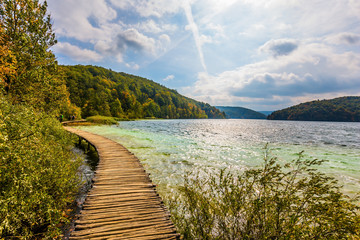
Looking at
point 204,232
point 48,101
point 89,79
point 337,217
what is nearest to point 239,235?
point 204,232

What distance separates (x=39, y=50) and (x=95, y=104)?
87.1m

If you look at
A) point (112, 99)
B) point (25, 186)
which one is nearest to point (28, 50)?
point (25, 186)

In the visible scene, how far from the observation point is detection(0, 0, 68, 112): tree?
11.2 metres

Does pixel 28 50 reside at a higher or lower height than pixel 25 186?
higher

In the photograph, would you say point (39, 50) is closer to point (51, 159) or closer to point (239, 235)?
point (51, 159)

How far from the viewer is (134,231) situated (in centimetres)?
418

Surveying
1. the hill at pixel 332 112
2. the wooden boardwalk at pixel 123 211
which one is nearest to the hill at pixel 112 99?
the wooden boardwalk at pixel 123 211

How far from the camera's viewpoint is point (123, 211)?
5.03 meters

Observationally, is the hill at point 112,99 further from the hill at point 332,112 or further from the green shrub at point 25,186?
the hill at point 332,112

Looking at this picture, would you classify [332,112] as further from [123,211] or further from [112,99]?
[123,211]

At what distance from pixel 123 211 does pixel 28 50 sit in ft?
51.5

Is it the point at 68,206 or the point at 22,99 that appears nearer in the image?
the point at 68,206

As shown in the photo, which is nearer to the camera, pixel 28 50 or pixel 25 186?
pixel 25 186

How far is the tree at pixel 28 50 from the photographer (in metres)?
11.2
